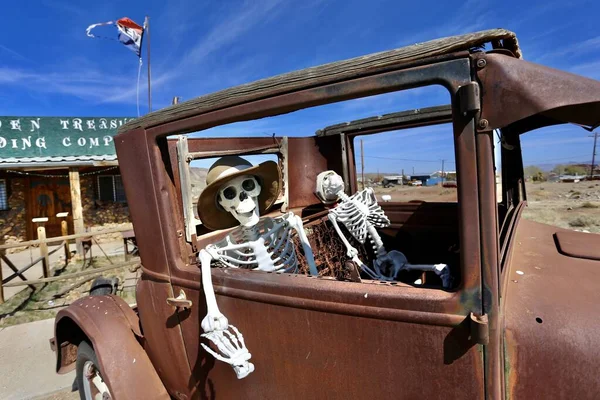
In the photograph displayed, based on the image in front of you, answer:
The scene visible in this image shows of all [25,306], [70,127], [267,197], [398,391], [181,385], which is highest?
[70,127]

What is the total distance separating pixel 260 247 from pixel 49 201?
13.9 meters

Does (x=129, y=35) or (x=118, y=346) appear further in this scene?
(x=129, y=35)

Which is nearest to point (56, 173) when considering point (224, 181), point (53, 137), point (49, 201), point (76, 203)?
point (49, 201)

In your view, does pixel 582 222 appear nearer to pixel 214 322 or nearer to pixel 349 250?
pixel 349 250

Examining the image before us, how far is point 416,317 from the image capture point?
1.10 metres

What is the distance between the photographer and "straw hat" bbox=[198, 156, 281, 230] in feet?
5.97

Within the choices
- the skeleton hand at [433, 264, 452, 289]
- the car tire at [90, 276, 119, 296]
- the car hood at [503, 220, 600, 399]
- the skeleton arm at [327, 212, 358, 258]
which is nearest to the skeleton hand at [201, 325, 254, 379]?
the car hood at [503, 220, 600, 399]

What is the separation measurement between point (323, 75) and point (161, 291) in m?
1.37

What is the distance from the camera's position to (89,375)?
2.24 metres

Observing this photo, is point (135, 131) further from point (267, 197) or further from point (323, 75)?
point (323, 75)

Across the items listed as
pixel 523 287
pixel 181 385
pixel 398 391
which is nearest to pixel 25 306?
pixel 181 385

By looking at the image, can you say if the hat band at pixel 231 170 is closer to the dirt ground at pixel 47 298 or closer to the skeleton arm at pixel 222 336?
the skeleton arm at pixel 222 336

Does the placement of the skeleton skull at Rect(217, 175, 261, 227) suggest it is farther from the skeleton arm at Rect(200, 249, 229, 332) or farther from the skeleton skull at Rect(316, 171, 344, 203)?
the skeleton skull at Rect(316, 171, 344, 203)

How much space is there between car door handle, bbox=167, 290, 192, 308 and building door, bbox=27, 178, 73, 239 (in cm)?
1323
